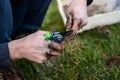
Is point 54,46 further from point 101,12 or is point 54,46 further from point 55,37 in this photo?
point 101,12

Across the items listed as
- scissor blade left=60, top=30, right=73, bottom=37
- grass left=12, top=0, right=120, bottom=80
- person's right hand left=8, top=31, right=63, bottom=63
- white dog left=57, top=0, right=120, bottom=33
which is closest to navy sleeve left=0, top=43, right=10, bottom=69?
person's right hand left=8, top=31, right=63, bottom=63

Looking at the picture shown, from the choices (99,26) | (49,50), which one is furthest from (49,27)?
(49,50)

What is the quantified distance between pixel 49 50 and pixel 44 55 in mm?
33

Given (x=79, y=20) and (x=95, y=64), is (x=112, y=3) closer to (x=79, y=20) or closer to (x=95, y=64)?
(x=95, y=64)

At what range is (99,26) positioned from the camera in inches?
102

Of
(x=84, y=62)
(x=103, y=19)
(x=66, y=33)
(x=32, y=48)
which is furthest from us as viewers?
(x=103, y=19)

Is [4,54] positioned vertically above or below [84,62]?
above

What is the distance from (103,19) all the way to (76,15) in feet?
3.03

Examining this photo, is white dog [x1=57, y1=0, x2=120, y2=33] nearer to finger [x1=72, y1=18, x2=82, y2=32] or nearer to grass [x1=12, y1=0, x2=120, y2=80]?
grass [x1=12, y1=0, x2=120, y2=80]

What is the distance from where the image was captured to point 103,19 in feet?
8.59

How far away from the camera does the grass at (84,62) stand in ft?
6.83

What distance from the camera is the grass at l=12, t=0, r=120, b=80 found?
2.08 metres

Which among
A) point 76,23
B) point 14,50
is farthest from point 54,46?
point 76,23

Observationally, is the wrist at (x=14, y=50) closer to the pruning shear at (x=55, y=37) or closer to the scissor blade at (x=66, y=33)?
the pruning shear at (x=55, y=37)
